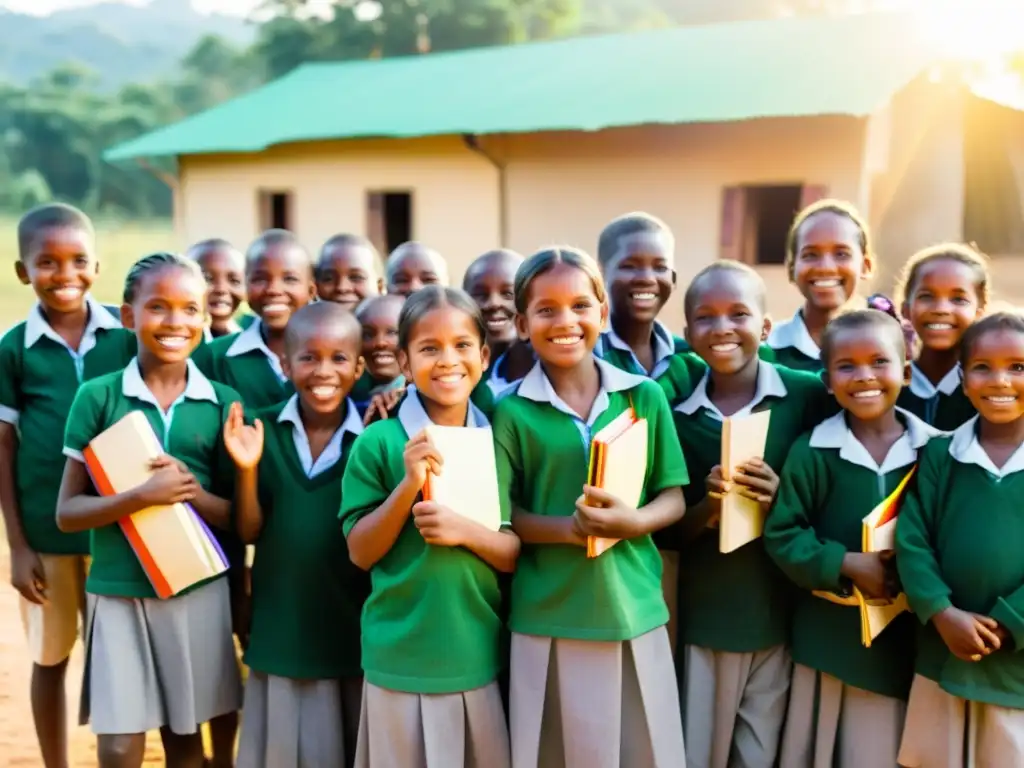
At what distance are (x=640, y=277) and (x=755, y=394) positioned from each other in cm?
49

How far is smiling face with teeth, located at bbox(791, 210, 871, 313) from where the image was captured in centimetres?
283

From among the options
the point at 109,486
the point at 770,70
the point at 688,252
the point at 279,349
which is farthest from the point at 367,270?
the point at 770,70

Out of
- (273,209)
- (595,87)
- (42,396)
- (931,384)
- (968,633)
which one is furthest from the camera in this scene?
(273,209)

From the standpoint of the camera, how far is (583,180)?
10102 millimetres

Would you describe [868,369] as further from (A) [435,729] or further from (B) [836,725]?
(A) [435,729]

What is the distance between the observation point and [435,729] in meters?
2.16

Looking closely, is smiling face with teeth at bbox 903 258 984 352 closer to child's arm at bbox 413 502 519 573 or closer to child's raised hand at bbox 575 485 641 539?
child's raised hand at bbox 575 485 641 539

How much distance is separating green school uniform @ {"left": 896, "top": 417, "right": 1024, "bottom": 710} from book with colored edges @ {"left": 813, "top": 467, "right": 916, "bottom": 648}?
27 mm

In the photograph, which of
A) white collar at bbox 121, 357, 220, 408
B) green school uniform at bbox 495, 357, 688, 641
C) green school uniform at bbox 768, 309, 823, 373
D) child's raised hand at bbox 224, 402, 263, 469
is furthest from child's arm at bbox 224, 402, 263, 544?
green school uniform at bbox 768, 309, 823, 373

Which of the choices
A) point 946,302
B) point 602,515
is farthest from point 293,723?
point 946,302

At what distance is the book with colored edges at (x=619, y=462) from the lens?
2.06 meters

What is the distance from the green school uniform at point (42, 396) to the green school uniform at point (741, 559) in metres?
1.63

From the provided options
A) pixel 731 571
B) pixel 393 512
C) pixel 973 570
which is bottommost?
pixel 731 571

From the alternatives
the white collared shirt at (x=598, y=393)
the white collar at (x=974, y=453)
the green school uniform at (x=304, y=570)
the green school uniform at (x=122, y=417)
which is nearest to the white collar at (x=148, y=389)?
the green school uniform at (x=122, y=417)
